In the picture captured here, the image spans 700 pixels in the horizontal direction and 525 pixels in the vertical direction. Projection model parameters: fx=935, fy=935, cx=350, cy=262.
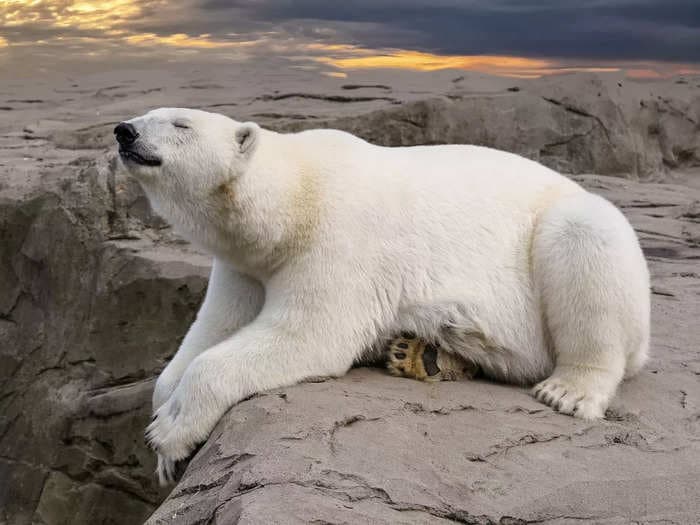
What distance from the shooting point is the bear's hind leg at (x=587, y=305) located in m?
3.99

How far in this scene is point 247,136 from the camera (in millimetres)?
3809

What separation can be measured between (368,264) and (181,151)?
2.93 ft

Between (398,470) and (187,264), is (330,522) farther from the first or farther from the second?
(187,264)

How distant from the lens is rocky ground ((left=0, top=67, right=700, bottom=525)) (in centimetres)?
313

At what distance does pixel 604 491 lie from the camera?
10.5 ft

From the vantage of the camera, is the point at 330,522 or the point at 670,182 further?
the point at 670,182

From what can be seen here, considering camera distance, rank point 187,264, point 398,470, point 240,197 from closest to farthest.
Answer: point 398,470 < point 240,197 < point 187,264

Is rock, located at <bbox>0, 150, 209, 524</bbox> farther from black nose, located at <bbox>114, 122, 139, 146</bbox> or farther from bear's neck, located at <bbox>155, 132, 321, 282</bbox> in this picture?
black nose, located at <bbox>114, 122, 139, 146</bbox>

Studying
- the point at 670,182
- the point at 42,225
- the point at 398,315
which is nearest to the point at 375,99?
the point at 670,182

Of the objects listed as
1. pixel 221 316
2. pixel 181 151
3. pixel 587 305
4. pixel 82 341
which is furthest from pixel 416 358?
pixel 82 341

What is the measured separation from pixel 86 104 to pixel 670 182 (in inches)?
334

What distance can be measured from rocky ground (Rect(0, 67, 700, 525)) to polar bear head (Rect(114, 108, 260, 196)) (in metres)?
0.91

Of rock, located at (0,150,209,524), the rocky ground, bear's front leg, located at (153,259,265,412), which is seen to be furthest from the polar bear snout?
rock, located at (0,150,209,524)

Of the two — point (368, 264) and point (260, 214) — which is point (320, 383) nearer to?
point (368, 264)
